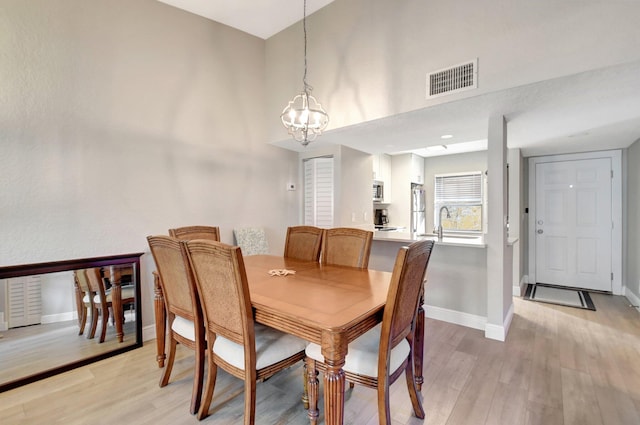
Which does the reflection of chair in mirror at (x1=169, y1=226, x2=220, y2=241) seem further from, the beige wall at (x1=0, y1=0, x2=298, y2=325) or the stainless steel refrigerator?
the stainless steel refrigerator

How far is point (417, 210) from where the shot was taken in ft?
18.8

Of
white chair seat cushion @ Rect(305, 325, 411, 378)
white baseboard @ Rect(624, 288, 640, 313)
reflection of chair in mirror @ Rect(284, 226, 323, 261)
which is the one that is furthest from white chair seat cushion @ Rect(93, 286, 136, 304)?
white baseboard @ Rect(624, 288, 640, 313)

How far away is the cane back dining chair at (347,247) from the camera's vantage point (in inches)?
94.4

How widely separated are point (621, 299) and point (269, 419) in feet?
16.2

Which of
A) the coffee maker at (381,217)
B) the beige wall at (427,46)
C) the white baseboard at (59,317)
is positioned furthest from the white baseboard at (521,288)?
the white baseboard at (59,317)

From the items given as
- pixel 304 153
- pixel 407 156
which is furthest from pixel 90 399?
pixel 407 156

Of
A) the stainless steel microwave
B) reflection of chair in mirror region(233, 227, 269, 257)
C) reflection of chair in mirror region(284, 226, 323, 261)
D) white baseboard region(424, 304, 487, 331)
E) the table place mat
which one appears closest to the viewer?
the table place mat

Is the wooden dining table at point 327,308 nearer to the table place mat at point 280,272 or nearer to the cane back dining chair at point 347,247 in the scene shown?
the table place mat at point 280,272

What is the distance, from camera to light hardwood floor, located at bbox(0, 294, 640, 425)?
1752mm

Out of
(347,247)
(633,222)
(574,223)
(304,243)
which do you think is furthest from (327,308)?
(574,223)

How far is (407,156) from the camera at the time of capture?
18.2ft

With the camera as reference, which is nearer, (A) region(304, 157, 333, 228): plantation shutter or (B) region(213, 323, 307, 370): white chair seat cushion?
(B) region(213, 323, 307, 370): white chair seat cushion

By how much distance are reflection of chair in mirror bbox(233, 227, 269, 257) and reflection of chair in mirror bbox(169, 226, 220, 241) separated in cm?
40

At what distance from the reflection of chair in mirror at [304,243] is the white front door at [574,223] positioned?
163 inches
